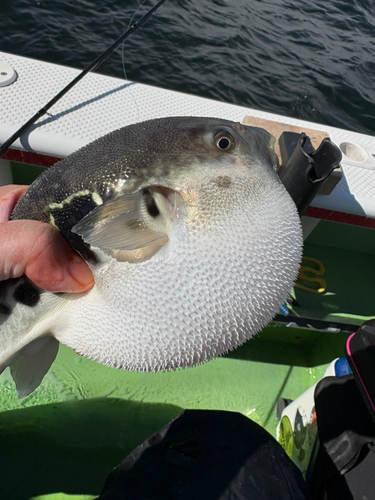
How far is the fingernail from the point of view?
104 cm

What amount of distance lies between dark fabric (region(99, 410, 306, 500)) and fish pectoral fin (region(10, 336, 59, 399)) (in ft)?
1.38

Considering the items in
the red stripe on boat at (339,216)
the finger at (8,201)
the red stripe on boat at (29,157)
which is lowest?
the red stripe on boat at (339,216)

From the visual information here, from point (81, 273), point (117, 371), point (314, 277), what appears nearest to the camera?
point (81, 273)

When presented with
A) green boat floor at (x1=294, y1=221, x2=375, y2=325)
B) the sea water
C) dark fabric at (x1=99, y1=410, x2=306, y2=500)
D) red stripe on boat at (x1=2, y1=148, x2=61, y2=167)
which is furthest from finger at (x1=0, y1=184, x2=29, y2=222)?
the sea water

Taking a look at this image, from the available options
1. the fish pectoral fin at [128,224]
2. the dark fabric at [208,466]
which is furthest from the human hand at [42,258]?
the dark fabric at [208,466]

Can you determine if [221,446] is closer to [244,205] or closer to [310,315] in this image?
[244,205]

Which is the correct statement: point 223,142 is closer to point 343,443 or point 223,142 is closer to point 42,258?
point 42,258

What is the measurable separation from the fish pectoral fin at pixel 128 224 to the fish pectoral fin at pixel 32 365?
0.48m

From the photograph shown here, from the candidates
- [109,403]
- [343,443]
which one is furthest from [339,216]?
[109,403]

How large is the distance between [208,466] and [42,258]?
86cm

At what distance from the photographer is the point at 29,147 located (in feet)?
7.05

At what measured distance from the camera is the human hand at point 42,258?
1019 mm

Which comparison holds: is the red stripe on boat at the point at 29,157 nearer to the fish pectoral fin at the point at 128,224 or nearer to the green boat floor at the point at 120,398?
the green boat floor at the point at 120,398

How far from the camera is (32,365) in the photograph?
1.27 meters
